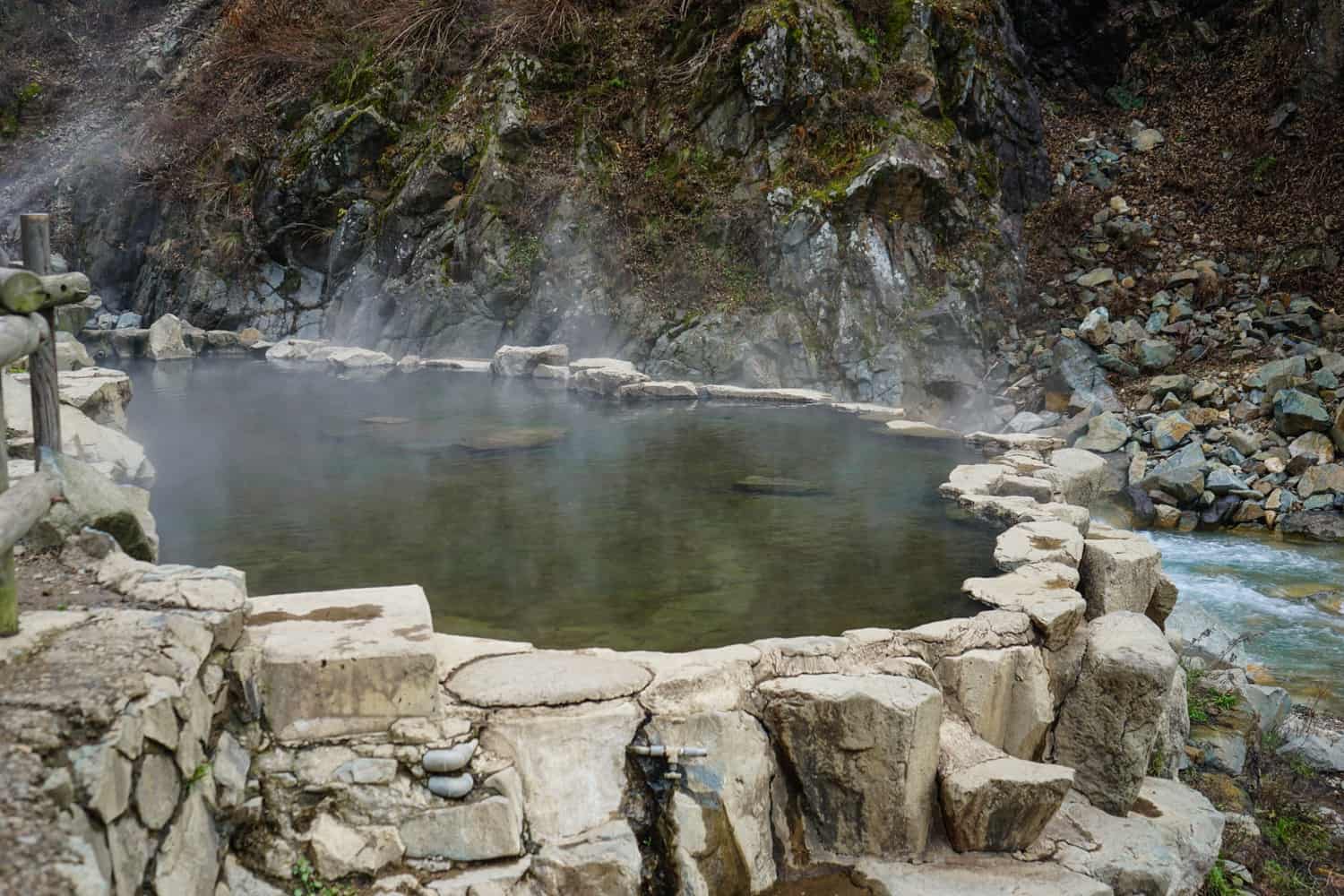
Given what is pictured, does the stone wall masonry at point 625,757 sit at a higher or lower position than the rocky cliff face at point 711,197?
lower

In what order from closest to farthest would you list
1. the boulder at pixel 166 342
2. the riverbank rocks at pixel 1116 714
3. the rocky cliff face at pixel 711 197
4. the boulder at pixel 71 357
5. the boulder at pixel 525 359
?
the riverbank rocks at pixel 1116 714
the boulder at pixel 71 357
the boulder at pixel 525 359
the rocky cliff face at pixel 711 197
the boulder at pixel 166 342

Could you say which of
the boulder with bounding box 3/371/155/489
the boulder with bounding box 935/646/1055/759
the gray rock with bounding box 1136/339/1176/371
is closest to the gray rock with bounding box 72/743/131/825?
the boulder with bounding box 935/646/1055/759

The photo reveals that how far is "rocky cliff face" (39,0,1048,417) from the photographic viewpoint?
1291cm

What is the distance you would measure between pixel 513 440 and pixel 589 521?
7.60 feet

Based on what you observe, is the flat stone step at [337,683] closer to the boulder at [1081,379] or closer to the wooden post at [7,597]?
the wooden post at [7,597]

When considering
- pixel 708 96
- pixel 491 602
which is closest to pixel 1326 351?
pixel 708 96

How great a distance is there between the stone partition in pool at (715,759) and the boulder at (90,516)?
571 mm

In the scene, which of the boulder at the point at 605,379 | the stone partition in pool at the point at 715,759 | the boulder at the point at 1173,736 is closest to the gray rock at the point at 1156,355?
the boulder at the point at 605,379

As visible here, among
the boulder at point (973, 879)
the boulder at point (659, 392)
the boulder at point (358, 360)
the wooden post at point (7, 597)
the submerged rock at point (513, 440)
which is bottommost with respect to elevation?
the boulder at point (973, 879)

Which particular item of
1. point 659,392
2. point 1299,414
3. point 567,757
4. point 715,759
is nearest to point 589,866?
point 567,757

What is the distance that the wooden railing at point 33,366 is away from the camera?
106 inches

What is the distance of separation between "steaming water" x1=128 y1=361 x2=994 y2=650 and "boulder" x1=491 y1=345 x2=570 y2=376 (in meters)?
2.60

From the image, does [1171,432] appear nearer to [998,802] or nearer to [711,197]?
[711,197]

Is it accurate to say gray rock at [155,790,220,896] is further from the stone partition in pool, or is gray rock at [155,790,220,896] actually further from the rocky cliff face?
the rocky cliff face
